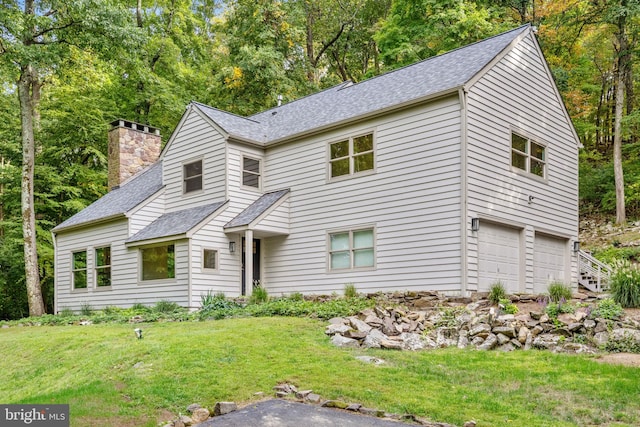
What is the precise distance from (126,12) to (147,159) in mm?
5640

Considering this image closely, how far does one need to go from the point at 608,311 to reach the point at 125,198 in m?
15.1

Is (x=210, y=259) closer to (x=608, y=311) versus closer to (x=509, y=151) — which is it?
(x=509, y=151)

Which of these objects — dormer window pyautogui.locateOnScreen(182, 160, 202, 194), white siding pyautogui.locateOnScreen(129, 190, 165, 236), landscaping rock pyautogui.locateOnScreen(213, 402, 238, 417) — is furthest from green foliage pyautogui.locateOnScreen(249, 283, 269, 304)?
landscaping rock pyautogui.locateOnScreen(213, 402, 238, 417)

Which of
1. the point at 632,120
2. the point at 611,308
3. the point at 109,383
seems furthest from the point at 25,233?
the point at 632,120

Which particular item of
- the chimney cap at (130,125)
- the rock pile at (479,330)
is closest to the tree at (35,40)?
the chimney cap at (130,125)

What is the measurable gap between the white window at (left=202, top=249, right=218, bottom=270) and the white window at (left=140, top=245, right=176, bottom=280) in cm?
96

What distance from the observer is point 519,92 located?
14828 millimetres

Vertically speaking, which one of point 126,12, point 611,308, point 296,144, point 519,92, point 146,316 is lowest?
point 146,316

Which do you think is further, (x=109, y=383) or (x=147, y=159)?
(x=147, y=159)

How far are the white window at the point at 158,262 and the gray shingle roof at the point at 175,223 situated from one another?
0.43 metres

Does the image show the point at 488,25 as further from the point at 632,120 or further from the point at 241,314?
the point at 241,314

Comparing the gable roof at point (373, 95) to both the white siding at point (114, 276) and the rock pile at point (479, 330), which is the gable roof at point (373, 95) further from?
the rock pile at point (479, 330)

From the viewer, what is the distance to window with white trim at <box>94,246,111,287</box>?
61.0 ft

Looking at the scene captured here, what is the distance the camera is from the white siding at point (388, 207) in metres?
12.9
